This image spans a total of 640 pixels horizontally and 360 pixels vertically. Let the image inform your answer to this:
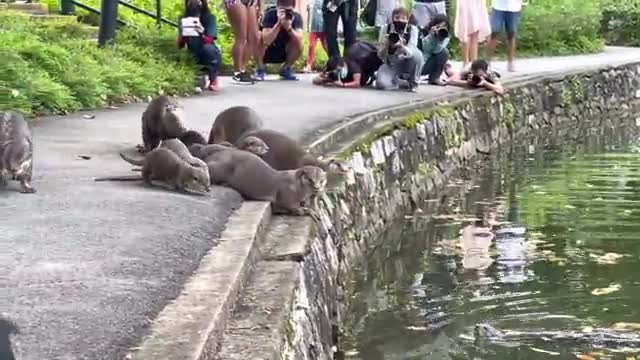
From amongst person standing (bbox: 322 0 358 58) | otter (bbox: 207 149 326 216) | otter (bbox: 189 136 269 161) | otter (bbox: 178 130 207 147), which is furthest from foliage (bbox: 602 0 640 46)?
otter (bbox: 207 149 326 216)

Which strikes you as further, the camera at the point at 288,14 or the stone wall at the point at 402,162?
the camera at the point at 288,14

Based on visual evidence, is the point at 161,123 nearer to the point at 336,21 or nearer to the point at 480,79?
the point at 336,21

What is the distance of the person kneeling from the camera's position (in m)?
13.5

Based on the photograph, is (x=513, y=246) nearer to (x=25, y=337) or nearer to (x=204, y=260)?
(x=204, y=260)

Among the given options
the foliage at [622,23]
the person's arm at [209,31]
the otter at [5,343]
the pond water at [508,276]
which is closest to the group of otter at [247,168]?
the pond water at [508,276]

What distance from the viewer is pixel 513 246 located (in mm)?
8844

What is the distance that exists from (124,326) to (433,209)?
7059mm

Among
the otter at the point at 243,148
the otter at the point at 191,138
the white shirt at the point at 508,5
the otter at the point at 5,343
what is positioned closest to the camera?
the otter at the point at 5,343

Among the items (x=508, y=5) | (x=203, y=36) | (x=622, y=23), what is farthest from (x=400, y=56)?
(x=622, y=23)

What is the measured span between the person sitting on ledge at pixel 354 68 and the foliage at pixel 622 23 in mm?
15313

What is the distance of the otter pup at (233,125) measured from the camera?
7270 mm

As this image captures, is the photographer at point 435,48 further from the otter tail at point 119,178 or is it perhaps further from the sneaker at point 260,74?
the otter tail at point 119,178

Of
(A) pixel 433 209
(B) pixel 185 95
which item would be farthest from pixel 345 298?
(B) pixel 185 95

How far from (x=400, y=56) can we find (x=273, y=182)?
6896mm
